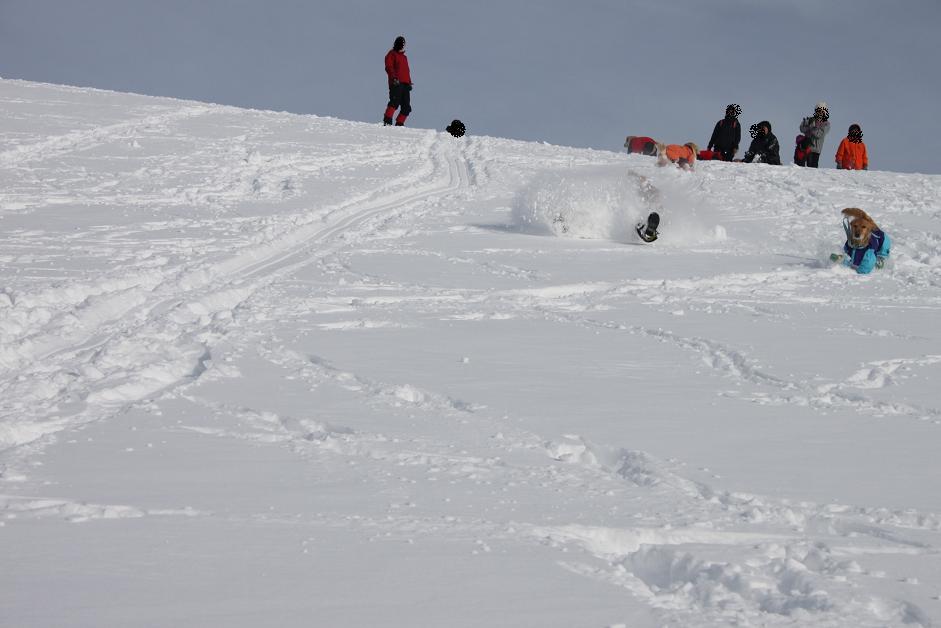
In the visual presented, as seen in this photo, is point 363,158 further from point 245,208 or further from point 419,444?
point 419,444

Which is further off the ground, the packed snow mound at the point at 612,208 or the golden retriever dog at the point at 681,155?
the golden retriever dog at the point at 681,155

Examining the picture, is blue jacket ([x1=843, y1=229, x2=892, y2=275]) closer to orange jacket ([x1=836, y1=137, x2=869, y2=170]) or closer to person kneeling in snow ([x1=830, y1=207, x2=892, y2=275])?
person kneeling in snow ([x1=830, y1=207, x2=892, y2=275])

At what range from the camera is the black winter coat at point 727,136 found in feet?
59.3

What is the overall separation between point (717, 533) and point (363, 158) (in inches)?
505

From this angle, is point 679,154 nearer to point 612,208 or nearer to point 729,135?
point 729,135

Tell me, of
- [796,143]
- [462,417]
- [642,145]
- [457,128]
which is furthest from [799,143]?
[462,417]

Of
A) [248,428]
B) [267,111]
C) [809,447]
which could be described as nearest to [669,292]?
[809,447]

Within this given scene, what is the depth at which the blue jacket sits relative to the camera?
9352 mm

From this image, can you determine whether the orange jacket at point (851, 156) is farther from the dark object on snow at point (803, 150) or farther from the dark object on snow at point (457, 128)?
the dark object on snow at point (457, 128)

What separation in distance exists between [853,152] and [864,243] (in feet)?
30.5

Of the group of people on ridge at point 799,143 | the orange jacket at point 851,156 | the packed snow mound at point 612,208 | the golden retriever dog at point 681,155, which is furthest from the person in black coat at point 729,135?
the packed snow mound at point 612,208

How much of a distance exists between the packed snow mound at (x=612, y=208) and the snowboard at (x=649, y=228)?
0.26 metres

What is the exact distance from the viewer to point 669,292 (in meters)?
8.17

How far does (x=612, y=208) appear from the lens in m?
11.0
